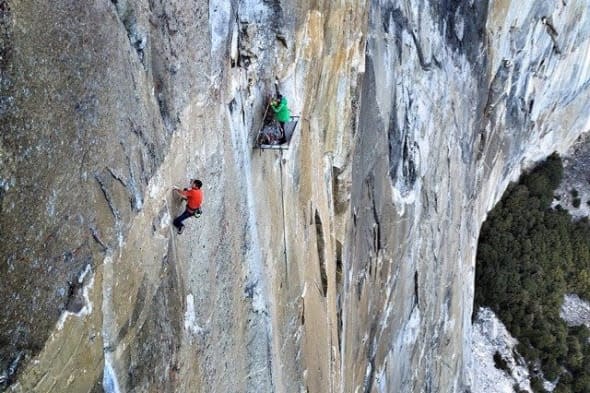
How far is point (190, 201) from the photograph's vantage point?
20.1ft

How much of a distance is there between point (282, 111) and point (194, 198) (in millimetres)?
2334

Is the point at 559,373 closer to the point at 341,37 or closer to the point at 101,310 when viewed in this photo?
the point at 341,37

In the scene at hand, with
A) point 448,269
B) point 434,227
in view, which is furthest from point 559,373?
point 434,227

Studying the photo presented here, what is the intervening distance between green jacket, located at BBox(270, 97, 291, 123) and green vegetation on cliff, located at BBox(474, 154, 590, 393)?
21597mm

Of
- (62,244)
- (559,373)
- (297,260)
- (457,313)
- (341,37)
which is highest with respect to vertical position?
(341,37)

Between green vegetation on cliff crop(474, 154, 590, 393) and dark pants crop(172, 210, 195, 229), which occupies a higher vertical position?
dark pants crop(172, 210, 195, 229)

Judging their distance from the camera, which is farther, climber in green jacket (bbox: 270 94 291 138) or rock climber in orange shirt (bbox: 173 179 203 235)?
climber in green jacket (bbox: 270 94 291 138)

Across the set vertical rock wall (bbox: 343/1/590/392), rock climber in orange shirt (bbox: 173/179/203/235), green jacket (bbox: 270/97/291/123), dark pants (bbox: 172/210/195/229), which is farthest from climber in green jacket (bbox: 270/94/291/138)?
vertical rock wall (bbox: 343/1/590/392)

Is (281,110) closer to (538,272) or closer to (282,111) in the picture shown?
(282,111)

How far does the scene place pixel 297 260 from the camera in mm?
9367

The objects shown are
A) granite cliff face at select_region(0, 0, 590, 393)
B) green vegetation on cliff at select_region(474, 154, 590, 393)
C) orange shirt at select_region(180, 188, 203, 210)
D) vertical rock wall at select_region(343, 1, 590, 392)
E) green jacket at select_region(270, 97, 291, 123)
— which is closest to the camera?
granite cliff face at select_region(0, 0, 590, 393)

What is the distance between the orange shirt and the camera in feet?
20.0

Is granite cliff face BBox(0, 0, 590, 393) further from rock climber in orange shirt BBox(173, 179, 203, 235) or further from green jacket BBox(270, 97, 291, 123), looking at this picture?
green jacket BBox(270, 97, 291, 123)

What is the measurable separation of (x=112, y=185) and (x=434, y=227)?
13730mm
